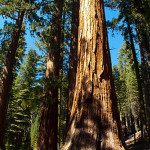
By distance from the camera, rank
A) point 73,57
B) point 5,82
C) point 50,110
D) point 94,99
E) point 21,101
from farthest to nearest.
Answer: point 21,101 → point 5,82 → point 73,57 → point 50,110 → point 94,99

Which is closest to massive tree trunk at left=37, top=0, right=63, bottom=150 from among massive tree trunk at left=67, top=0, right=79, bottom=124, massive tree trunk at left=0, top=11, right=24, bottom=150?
massive tree trunk at left=67, top=0, right=79, bottom=124

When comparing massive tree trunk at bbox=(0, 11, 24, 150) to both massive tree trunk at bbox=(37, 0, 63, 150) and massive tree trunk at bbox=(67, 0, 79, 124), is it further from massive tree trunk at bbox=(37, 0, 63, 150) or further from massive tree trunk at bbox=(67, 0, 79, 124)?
massive tree trunk at bbox=(67, 0, 79, 124)

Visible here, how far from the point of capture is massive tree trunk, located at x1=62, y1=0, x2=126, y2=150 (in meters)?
1.67

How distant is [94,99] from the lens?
1858 millimetres

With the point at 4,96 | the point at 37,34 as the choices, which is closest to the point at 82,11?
the point at 37,34

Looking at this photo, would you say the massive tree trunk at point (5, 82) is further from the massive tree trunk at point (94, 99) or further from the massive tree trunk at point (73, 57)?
the massive tree trunk at point (94, 99)

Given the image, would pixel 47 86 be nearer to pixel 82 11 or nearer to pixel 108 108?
pixel 82 11

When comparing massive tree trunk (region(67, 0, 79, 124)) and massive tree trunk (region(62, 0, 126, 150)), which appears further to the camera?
massive tree trunk (region(67, 0, 79, 124))

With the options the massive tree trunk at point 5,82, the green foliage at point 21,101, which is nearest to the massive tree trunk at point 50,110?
the massive tree trunk at point 5,82

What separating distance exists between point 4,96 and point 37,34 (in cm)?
392

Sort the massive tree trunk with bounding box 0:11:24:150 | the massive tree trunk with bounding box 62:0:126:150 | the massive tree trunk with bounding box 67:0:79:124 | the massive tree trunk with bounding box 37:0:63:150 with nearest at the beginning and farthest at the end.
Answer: the massive tree trunk with bounding box 62:0:126:150 < the massive tree trunk with bounding box 37:0:63:150 < the massive tree trunk with bounding box 67:0:79:124 < the massive tree trunk with bounding box 0:11:24:150

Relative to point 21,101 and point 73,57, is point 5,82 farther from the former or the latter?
point 21,101

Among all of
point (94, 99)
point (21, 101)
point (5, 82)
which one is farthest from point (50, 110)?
point (21, 101)

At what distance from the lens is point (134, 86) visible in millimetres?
25578
